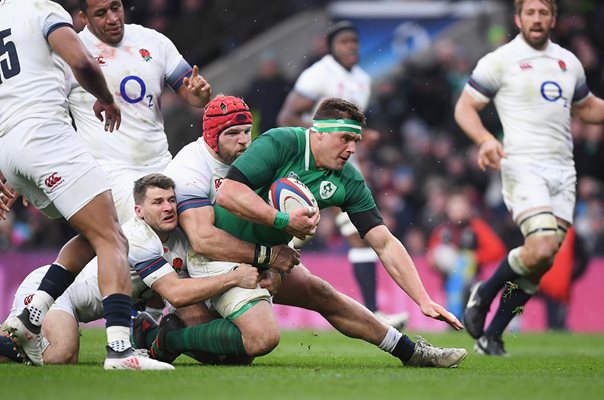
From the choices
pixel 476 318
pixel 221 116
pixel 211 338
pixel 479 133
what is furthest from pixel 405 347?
pixel 479 133

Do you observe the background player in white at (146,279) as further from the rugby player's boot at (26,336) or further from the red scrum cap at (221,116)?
the red scrum cap at (221,116)

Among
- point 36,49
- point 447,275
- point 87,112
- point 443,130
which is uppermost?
point 36,49

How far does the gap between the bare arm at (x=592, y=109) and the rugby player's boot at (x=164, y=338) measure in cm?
432

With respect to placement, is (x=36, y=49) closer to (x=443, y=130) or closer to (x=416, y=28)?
(x=443, y=130)

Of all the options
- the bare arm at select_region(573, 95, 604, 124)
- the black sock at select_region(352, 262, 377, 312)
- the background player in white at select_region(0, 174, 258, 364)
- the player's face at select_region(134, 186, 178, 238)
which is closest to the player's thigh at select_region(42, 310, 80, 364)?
the background player in white at select_region(0, 174, 258, 364)

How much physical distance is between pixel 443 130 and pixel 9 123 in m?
12.2

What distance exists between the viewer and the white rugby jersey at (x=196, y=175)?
23.7 feet

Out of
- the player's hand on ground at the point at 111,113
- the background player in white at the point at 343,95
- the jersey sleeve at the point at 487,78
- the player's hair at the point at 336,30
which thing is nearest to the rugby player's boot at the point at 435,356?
the player's hand on ground at the point at 111,113

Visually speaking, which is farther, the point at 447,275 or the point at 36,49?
the point at 447,275

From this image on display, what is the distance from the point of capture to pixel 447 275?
14273mm

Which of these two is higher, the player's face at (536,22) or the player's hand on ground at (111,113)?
the player's face at (536,22)

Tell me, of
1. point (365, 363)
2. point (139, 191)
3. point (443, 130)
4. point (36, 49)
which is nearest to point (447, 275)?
point (443, 130)

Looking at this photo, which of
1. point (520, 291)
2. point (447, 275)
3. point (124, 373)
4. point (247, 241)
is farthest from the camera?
point (447, 275)

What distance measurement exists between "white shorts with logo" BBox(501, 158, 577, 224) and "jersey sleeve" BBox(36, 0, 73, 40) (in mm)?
4213
